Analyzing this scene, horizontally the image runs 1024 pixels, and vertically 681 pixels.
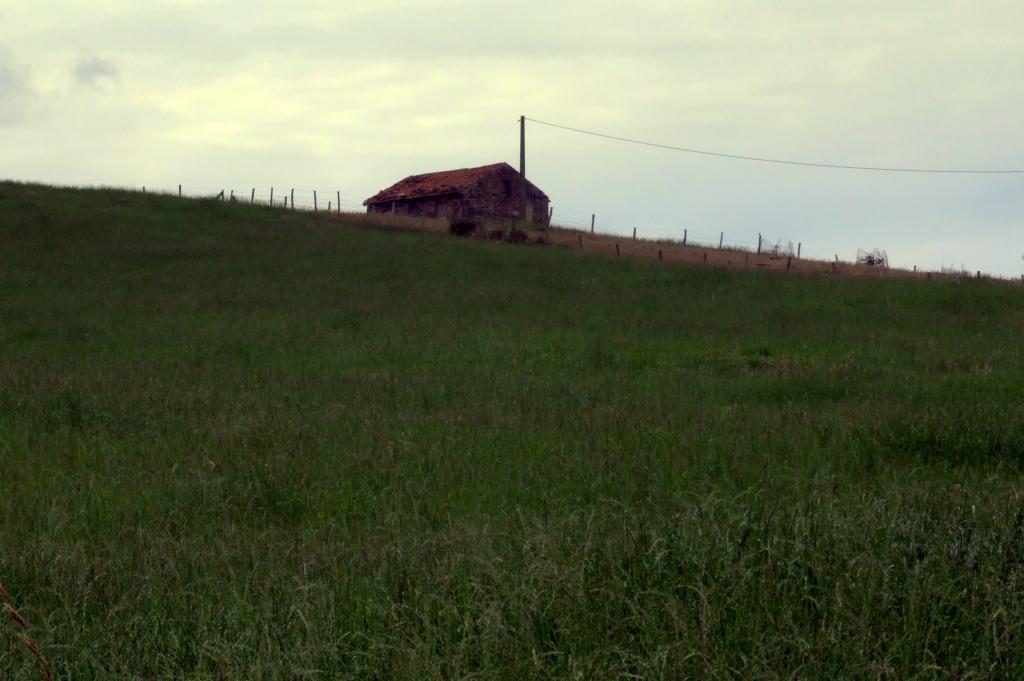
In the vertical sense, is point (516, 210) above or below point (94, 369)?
above

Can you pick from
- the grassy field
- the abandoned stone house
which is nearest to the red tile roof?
the abandoned stone house

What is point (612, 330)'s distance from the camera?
67.6 feet

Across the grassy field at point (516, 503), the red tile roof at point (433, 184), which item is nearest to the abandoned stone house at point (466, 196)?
the red tile roof at point (433, 184)

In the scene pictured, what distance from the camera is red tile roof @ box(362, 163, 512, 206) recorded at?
2484 inches

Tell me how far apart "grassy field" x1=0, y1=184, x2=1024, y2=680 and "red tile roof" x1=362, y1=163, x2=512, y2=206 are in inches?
1725

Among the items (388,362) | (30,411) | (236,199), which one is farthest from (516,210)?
(30,411)

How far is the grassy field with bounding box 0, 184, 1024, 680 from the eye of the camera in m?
3.93

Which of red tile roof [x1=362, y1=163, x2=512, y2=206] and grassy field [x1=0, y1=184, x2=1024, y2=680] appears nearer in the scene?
grassy field [x1=0, y1=184, x2=1024, y2=680]

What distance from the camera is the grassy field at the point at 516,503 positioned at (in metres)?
3.93

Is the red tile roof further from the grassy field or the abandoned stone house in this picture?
the grassy field

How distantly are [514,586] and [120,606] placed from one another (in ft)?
6.14

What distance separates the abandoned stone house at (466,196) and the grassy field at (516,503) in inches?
1699

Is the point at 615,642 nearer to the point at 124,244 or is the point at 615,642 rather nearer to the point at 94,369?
the point at 94,369

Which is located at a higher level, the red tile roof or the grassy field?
the red tile roof
